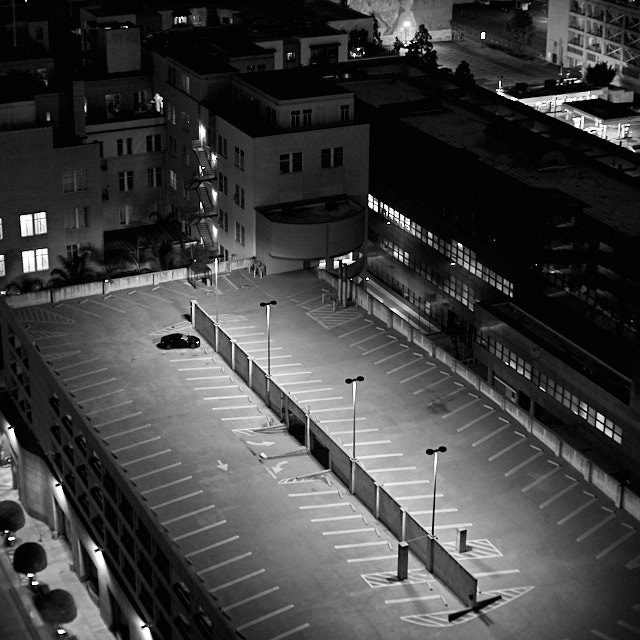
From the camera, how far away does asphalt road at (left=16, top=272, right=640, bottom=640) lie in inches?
3031

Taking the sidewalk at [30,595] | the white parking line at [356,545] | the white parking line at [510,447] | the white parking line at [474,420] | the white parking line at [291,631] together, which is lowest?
the sidewalk at [30,595]

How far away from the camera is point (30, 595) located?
10081cm

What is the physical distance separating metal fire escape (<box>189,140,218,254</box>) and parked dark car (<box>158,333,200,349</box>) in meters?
25.0

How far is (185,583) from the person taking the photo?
80.2 m

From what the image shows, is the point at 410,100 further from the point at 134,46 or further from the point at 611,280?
the point at 611,280

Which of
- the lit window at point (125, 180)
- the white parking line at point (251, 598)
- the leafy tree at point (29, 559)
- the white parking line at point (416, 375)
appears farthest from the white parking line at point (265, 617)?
the lit window at point (125, 180)

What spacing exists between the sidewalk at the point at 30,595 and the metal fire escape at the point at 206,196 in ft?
114

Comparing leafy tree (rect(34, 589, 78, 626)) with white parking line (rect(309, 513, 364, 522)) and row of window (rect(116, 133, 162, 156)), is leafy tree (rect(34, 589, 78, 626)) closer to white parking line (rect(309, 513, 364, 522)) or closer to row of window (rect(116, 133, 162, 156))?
white parking line (rect(309, 513, 364, 522))

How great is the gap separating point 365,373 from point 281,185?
28.5 meters

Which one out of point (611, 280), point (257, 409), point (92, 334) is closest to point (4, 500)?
point (92, 334)

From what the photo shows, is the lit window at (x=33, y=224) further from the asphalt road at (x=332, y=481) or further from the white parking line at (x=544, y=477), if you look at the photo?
the white parking line at (x=544, y=477)

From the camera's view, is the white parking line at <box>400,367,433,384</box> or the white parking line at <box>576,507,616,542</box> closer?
the white parking line at <box>576,507,616,542</box>

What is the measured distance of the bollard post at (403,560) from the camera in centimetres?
7869

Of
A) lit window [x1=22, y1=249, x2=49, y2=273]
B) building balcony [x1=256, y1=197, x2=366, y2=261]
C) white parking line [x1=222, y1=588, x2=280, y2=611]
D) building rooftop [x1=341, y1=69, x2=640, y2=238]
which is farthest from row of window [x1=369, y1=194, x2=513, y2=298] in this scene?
white parking line [x1=222, y1=588, x2=280, y2=611]
